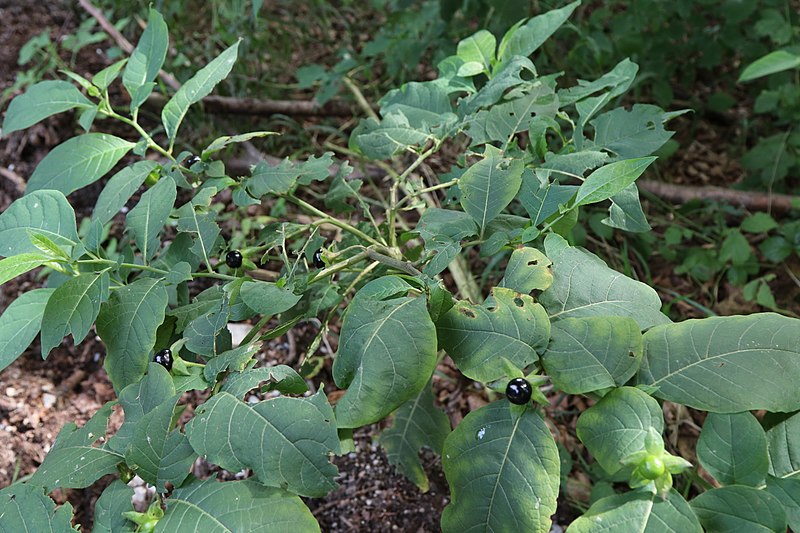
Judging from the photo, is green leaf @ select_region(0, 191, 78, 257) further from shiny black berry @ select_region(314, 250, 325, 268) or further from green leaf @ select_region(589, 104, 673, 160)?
green leaf @ select_region(589, 104, 673, 160)

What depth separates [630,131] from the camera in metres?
1.33

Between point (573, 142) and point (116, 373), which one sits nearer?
point (116, 373)

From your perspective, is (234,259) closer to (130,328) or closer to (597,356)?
(130,328)

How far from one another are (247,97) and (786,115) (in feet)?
8.10

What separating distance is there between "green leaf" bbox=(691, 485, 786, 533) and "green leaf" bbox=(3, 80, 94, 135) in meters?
1.40

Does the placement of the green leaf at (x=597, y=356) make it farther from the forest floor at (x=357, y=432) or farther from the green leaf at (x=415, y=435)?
the forest floor at (x=357, y=432)

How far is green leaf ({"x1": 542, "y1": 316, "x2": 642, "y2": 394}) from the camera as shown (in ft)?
2.91

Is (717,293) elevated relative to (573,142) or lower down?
lower down

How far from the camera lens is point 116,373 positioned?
3.66 feet

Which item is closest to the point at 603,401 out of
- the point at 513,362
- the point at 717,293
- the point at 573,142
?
the point at 513,362

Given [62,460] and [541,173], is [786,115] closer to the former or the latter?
[541,173]

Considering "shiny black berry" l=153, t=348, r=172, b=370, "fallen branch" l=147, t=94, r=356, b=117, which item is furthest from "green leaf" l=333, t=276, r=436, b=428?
"fallen branch" l=147, t=94, r=356, b=117

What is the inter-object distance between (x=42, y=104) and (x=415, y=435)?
1.15 m

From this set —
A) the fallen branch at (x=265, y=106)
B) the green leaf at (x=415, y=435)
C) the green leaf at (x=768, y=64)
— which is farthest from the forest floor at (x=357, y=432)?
the green leaf at (x=768, y=64)
